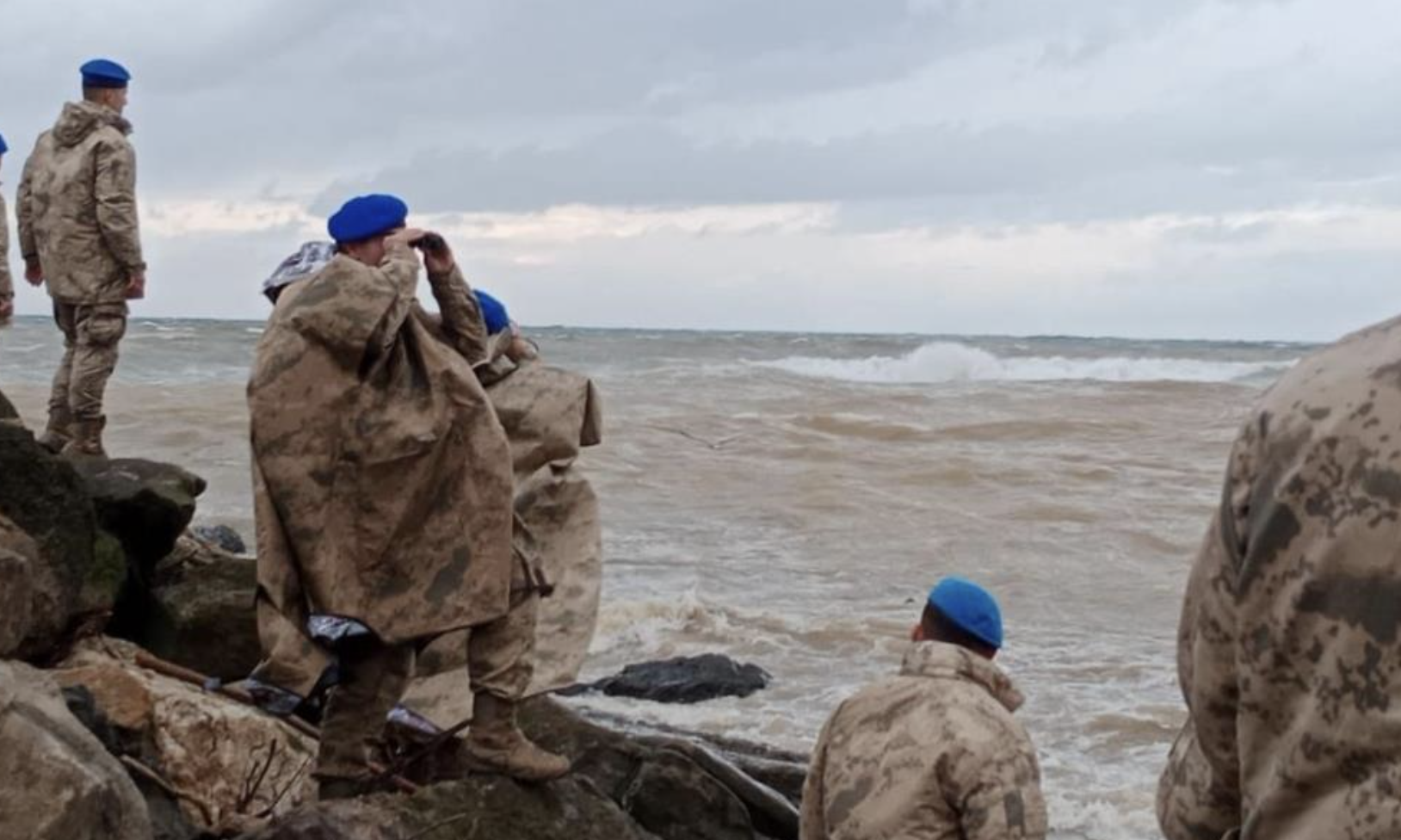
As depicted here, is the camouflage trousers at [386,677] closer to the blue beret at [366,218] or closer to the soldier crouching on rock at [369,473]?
the soldier crouching on rock at [369,473]

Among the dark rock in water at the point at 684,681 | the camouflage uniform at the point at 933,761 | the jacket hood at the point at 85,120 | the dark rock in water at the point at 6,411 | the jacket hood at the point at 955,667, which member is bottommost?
the dark rock in water at the point at 684,681

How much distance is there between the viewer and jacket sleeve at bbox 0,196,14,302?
9625mm

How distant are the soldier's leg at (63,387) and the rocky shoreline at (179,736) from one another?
1.26 meters

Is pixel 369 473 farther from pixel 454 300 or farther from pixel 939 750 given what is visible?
pixel 939 750

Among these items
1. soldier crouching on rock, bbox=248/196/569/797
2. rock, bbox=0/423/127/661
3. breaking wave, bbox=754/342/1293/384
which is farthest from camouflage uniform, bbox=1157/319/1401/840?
breaking wave, bbox=754/342/1293/384

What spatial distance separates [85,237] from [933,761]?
5.99 meters

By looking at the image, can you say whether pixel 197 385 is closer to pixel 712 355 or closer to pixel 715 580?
pixel 715 580

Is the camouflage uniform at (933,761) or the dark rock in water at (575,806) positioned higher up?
the camouflage uniform at (933,761)

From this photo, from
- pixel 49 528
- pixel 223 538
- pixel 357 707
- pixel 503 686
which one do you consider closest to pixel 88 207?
pixel 223 538

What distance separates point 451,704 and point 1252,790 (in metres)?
4.36

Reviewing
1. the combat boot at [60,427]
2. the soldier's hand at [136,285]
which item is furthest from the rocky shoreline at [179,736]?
the soldier's hand at [136,285]

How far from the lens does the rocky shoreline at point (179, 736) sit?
4922 mm

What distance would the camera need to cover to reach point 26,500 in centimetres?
676

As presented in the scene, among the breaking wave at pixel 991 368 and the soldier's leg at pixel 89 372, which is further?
the breaking wave at pixel 991 368
